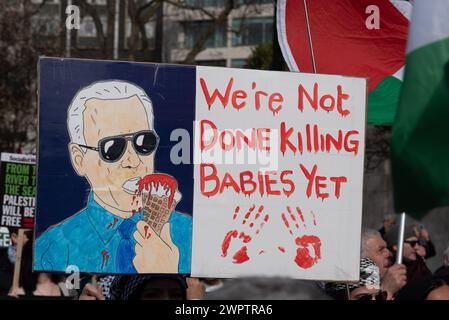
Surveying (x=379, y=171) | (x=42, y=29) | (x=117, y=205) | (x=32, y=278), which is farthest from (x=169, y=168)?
(x=379, y=171)

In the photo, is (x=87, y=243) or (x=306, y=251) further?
A: (x=306, y=251)

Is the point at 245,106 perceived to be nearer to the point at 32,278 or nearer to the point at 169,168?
the point at 169,168

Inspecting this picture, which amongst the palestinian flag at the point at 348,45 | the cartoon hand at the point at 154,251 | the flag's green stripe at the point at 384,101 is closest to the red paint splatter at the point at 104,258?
the cartoon hand at the point at 154,251

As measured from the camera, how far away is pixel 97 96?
15.9 ft

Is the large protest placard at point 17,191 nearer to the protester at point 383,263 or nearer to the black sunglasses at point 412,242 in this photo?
the black sunglasses at point 412,242

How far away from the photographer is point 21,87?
3294 centimetres

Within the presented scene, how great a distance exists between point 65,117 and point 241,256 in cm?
102

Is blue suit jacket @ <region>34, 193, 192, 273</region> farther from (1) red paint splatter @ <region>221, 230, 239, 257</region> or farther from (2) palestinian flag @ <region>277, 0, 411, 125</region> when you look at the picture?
(2) palestinian flag @ <region>277, 0, 411, 125</region>

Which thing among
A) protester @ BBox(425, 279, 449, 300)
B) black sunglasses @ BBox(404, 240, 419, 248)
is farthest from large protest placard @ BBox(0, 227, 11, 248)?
protester @ BBox(425, 279, 449, 300)

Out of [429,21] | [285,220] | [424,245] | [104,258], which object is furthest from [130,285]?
[424,245]

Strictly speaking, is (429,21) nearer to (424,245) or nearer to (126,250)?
(126,250)

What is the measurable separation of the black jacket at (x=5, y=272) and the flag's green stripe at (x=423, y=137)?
547cm

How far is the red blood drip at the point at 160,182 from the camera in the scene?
16.0ft

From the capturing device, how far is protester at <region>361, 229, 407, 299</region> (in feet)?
18.7
